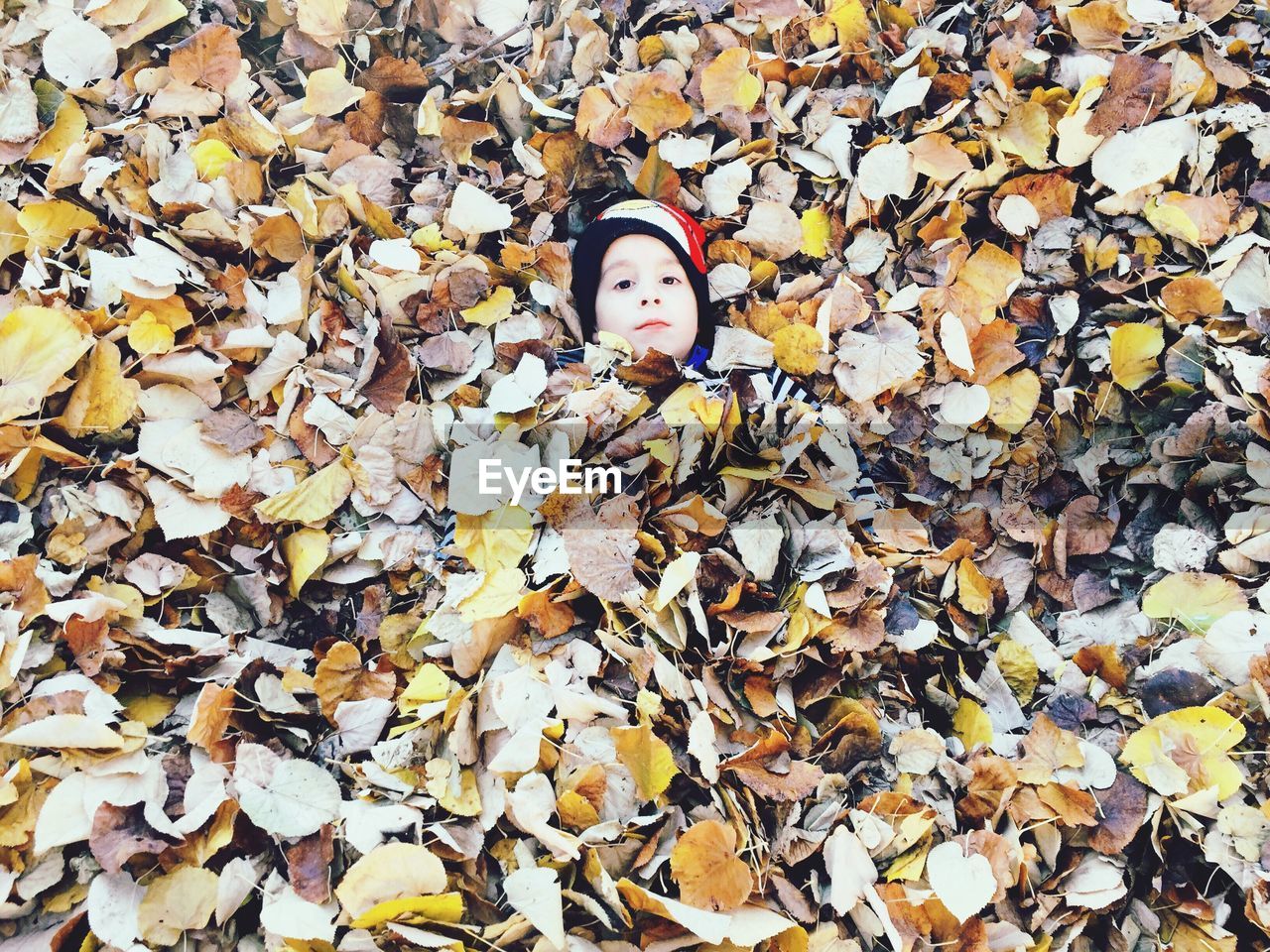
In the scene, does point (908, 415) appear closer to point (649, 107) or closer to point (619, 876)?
point (649, 107)

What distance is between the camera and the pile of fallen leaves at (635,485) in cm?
106

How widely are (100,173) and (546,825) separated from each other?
3.80 feet

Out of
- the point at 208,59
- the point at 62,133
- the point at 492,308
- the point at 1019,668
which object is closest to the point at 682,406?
the point at 492,308

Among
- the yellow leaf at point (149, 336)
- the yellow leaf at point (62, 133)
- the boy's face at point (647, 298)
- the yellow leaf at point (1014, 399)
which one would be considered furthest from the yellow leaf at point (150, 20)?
the yellow leaf at point (1014, 399)

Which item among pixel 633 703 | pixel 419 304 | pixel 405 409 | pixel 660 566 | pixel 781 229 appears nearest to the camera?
pixel 633 703

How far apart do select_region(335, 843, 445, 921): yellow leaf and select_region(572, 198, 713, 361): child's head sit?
2.83 feet

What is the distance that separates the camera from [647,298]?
1562 mm

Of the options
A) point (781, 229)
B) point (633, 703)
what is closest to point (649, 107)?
point (781, 229)

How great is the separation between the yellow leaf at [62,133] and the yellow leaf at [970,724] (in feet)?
5.06

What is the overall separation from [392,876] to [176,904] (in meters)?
0.24

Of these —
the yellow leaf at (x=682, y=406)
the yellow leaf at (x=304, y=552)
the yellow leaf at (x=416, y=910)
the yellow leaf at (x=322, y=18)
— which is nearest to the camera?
the yellow leaf at (x=416, y=910)

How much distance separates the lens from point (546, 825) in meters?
1.03

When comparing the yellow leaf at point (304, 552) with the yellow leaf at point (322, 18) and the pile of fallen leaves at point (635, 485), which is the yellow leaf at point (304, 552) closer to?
the pile of fallen leaves at point (635, 485)

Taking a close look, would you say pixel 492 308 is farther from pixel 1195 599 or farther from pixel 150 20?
pixel 1195 599
